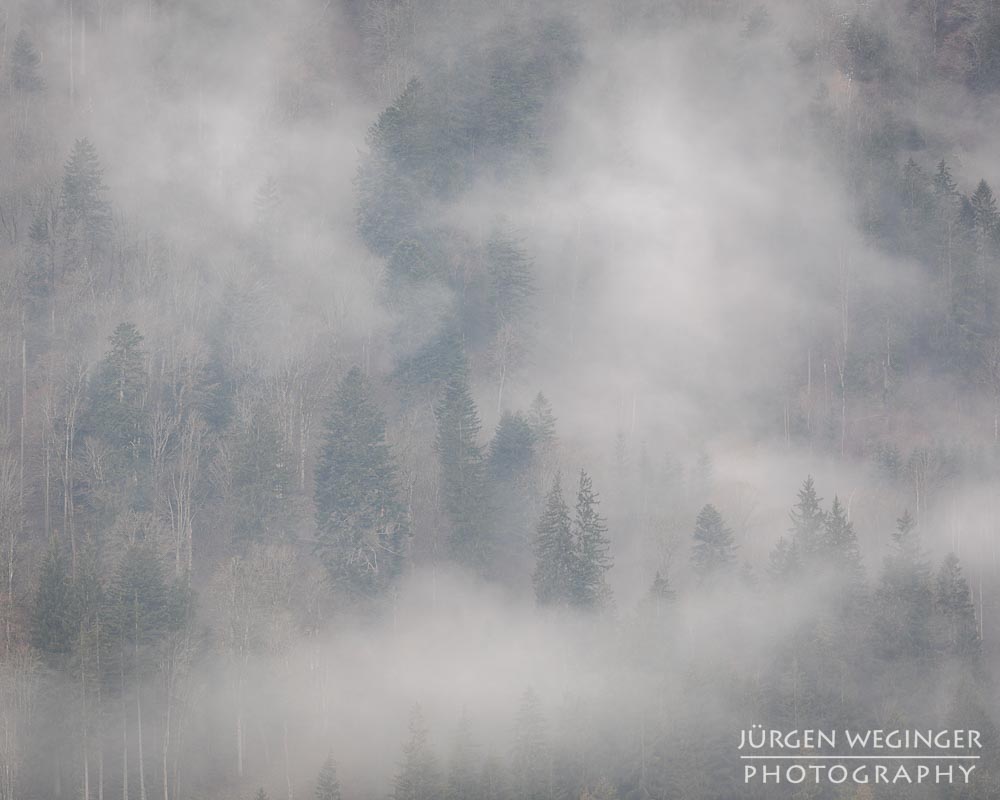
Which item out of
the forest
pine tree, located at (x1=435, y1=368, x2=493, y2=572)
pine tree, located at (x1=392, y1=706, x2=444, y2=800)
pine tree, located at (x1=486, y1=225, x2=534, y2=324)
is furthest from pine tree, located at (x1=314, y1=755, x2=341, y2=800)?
pine tree, located at (x1=486, y1=225, x2=534, y2=324)

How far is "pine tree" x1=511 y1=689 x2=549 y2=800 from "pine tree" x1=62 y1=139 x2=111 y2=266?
180 ft

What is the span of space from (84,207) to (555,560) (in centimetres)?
4985

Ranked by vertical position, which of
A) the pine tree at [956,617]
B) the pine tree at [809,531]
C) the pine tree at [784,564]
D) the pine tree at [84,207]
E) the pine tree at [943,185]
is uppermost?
Result: the pine tree at [943,185]

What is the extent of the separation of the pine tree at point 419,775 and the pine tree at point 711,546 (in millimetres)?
26361

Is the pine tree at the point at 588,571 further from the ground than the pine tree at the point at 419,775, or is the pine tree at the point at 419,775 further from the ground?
the pine tree at the point at 588,571

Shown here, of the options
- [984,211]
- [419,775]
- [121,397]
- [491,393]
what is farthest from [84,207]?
[984,211]

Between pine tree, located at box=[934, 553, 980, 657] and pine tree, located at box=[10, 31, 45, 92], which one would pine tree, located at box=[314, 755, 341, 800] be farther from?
pine tree, located at box=[10, 31, 45, 92]

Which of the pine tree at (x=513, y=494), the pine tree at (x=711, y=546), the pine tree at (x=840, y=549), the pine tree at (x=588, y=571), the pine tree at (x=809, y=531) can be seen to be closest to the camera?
the pine tree at (x=588, y=571)

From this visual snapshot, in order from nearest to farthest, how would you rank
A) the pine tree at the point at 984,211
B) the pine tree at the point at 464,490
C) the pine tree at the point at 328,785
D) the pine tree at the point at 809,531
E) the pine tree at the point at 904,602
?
the pine tree at the point at 328,785, the pine tree at the point at 904,602, the pine tree at the point at 809,531, the pine tree at the point at 464,490, the pine tree at the point at 984,211

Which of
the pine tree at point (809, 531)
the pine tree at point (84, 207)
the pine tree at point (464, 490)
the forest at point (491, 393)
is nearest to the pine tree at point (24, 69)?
the forest at point (491, 393)

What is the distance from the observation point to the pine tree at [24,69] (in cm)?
12638

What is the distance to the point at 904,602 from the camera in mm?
86062

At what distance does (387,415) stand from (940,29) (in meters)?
80.8

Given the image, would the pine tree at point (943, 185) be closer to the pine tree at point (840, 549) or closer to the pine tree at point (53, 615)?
the pine tree at point (840, 549)
